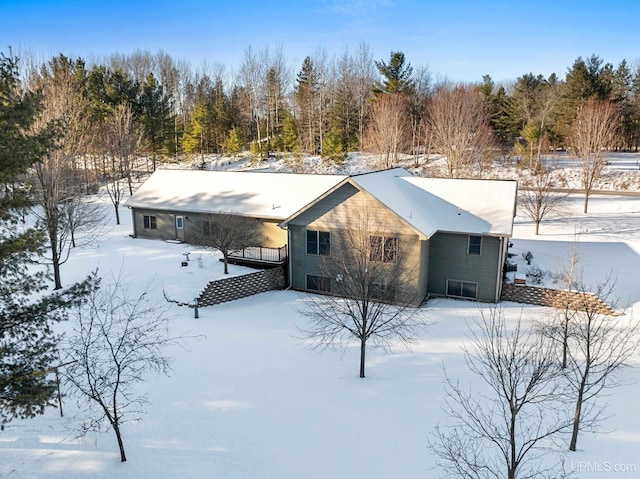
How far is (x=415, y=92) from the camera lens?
201ft

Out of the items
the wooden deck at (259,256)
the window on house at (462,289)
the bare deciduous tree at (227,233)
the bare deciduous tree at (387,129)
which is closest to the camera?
the window on house at (462,289)

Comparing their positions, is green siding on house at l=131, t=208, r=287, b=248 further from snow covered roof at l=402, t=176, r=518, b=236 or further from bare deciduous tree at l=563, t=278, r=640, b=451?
bare deciduous tree at l=563, t=278, r=640, b=451

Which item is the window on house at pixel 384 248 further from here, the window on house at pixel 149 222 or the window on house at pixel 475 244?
the window on house at pixel 149 222

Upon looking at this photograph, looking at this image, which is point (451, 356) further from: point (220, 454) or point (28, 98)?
point (28, 98)

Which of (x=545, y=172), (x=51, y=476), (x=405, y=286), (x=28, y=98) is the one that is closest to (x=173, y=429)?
(x=51, y=476)

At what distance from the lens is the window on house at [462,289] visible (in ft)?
72.9

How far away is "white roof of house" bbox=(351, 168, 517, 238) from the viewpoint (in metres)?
21.4

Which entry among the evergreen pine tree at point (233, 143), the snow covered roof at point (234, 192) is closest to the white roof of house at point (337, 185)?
the snow covered roof at point (234, 192)

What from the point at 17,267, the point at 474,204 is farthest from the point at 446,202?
the point at 17,267

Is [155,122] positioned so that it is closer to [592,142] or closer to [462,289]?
[592,142]

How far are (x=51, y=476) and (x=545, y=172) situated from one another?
42.8 meters

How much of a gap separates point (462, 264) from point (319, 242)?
6907 mm

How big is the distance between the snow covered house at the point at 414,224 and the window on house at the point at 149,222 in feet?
16.0

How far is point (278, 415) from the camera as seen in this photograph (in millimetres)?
12781
